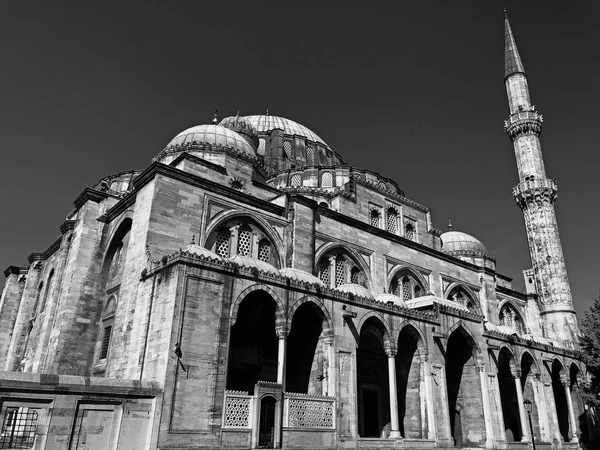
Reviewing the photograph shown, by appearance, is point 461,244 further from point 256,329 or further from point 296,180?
point 256,329

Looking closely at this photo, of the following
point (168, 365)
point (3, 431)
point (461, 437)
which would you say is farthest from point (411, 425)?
point (3, 431)

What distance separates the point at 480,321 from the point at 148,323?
13.8m

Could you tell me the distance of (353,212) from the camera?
79.0ft

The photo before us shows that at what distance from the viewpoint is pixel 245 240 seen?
60.8 ft

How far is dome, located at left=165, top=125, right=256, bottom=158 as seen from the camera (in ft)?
71.7

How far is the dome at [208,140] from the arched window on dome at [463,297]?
1323 centimetres

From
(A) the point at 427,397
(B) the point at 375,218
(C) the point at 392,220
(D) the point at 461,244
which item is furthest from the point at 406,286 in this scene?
(D) the point at 461,244

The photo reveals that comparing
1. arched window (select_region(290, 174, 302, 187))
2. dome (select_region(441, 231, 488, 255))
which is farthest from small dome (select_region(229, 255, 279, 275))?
dome (select_region(441, 231, 488, 255))

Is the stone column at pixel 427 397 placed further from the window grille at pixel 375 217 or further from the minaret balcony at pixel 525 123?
the minaret balcony at pixel 525 123

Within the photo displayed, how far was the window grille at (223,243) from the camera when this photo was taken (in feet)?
57.6

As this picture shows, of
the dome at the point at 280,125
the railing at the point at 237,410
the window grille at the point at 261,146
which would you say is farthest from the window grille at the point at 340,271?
the dome at the point at 280,125

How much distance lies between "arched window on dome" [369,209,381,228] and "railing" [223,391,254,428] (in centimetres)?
1481

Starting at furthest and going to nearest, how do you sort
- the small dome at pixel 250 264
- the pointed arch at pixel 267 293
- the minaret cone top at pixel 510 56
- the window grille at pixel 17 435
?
the minaret cone top at pixel 510 56
the small dome at pixel 250 264
the pointed arch at pixel 267 293
the window grille at pixel 17 435

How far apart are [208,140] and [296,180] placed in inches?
318
